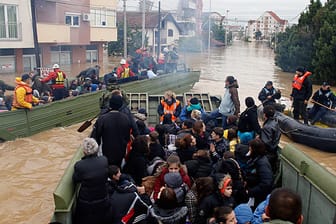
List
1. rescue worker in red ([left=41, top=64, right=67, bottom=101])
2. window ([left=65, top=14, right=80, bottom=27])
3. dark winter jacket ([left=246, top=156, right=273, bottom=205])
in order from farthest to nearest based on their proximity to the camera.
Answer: window ([left=65, top=14, right=80, bottom=27])
rescue worker in red ([left=41, top=64, right=67, bottom=101])
dark winter jacket ([left=246, top=156, right=273, bottom=205])

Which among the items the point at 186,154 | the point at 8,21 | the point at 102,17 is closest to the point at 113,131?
the point at 186,154

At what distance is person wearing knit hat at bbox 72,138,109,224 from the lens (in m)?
4.31

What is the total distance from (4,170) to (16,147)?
1255 mm

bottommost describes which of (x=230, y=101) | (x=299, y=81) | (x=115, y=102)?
(x=230, y=101)

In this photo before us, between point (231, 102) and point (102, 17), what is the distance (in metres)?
25.2

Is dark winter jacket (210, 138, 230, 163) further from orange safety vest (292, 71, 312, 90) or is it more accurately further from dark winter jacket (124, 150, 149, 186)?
orange safety vest (292, 71, 312, 90)

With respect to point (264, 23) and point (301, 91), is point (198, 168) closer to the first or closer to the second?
point (301, 91)

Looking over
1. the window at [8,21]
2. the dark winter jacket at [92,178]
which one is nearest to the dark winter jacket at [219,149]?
the dark winter jacket at [92,178]

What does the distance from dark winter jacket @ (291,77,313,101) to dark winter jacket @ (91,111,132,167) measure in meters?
7.41

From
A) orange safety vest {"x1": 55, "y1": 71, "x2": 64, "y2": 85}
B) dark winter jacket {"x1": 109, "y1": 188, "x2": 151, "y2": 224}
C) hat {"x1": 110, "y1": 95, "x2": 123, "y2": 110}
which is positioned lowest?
dark winter jacket {"x1": 109, "y1": 188, "x2": 151, "y2": 224}

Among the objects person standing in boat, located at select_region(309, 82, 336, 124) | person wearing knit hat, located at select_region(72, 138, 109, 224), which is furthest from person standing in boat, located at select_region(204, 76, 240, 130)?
person wearing knit hat, located at select_region(72, 138, 109, 224)

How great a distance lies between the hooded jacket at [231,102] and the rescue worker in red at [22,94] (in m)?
4.80

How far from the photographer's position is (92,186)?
4309 mm

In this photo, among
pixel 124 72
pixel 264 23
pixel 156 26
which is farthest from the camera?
pixel 264 23
